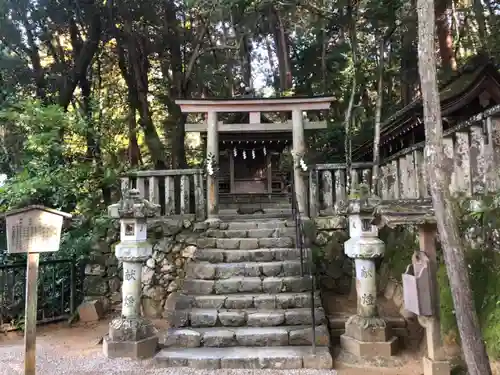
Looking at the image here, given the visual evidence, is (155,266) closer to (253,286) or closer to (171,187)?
(171,187)

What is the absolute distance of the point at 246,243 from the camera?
24.4ft

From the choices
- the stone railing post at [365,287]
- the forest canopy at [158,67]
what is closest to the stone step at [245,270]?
the stone railing post at [365,287]

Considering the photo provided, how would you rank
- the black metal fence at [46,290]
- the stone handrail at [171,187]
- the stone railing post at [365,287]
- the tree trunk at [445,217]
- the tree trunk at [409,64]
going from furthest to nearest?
1. the tree trunk at [409,64]
2. the stone handrail at [171,187]
3. the black metal fence at [46,290]
4. the stone railing post at [365,287]
5. the tree trunk at [445,217]

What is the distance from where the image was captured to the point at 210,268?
676cm

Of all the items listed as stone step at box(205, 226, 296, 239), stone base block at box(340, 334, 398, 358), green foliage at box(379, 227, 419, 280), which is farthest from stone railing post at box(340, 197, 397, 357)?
stone step at box(205, 226, 296, 239)

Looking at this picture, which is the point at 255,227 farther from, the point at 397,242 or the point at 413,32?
the point at 413,32

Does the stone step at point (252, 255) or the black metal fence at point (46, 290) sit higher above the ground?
the stone step at point (252, 255)

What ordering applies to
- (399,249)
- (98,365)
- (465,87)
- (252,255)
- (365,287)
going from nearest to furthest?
1. (98,365)
2. (365,287)
3. (399,249)
4. (252,255)
5. (465,87)

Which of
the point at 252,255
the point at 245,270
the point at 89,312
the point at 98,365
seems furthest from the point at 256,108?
the point at 98,365

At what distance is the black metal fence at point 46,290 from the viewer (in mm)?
7223

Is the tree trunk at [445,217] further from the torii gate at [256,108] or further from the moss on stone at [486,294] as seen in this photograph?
the torii gate at [256,108]

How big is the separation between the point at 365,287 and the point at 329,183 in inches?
124

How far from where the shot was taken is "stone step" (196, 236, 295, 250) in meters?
7.40

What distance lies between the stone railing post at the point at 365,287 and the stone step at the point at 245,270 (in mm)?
1431
